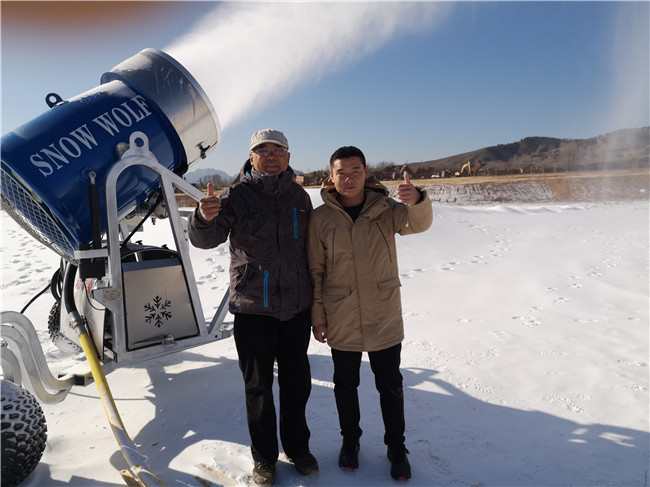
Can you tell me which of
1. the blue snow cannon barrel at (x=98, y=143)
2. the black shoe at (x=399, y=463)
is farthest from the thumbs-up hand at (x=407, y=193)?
the blue snow cannon barrel at (x=98, y=143)

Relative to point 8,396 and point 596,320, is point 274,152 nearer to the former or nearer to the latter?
point 8,396

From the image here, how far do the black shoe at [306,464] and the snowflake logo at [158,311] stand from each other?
1.33m

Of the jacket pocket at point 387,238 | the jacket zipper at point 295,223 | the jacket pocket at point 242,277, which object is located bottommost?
the jacket pocket at point 242,277

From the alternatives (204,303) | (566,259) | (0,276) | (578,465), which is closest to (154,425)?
(578,465)

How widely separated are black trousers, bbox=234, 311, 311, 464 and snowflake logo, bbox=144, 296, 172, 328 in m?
0.87

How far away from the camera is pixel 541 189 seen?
19.1 metres

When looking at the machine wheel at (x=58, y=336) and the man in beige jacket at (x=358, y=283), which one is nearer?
the man in beige jacket at (x=358, y=283)

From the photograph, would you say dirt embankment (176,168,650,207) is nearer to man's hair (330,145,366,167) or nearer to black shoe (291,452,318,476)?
man's hair (330,145,366,167)

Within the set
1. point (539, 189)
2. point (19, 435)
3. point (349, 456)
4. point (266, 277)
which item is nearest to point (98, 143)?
point (266, 277)

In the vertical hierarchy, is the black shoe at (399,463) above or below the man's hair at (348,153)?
below

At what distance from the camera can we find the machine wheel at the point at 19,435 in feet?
7.48

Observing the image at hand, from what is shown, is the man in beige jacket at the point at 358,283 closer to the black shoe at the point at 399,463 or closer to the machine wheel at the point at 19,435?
the black shoe at the point at 399,463

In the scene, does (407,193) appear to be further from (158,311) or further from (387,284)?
(158,311)

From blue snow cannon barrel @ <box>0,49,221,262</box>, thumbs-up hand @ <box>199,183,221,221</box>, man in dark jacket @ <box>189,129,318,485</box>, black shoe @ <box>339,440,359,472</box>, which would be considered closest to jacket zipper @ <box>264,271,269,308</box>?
man in dark jacket @ <box>189,129,318,485</box>
